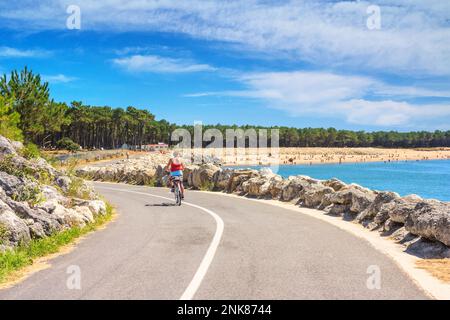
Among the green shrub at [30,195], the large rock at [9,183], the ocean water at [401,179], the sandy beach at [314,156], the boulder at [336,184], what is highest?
the large rock at [9,183]

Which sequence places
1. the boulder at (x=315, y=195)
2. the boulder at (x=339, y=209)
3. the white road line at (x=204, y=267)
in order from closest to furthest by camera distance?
1. the white road line at (x=204, y=267)
2. the boulder at (x=339, y=209)
3. the boulder at (x=315, y=195)

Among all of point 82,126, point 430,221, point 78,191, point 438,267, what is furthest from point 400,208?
point 82,126

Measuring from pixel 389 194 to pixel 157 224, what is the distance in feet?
23.4

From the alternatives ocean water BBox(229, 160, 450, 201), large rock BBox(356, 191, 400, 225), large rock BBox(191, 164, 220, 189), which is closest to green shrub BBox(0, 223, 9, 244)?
large rock BBox(356, 191, 400, 225)

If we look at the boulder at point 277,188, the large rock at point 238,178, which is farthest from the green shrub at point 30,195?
the large rock at point 238,178

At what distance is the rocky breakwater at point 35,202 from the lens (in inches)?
379

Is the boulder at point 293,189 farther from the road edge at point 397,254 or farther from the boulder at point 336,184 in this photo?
the road edge at point 397,254

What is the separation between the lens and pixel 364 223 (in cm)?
1323

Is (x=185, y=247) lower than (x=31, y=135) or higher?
lower

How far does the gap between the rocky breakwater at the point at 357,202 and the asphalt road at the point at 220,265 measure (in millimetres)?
1229

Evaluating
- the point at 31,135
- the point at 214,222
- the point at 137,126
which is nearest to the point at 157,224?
the point at 214,222

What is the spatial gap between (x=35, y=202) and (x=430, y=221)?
10.2 m
